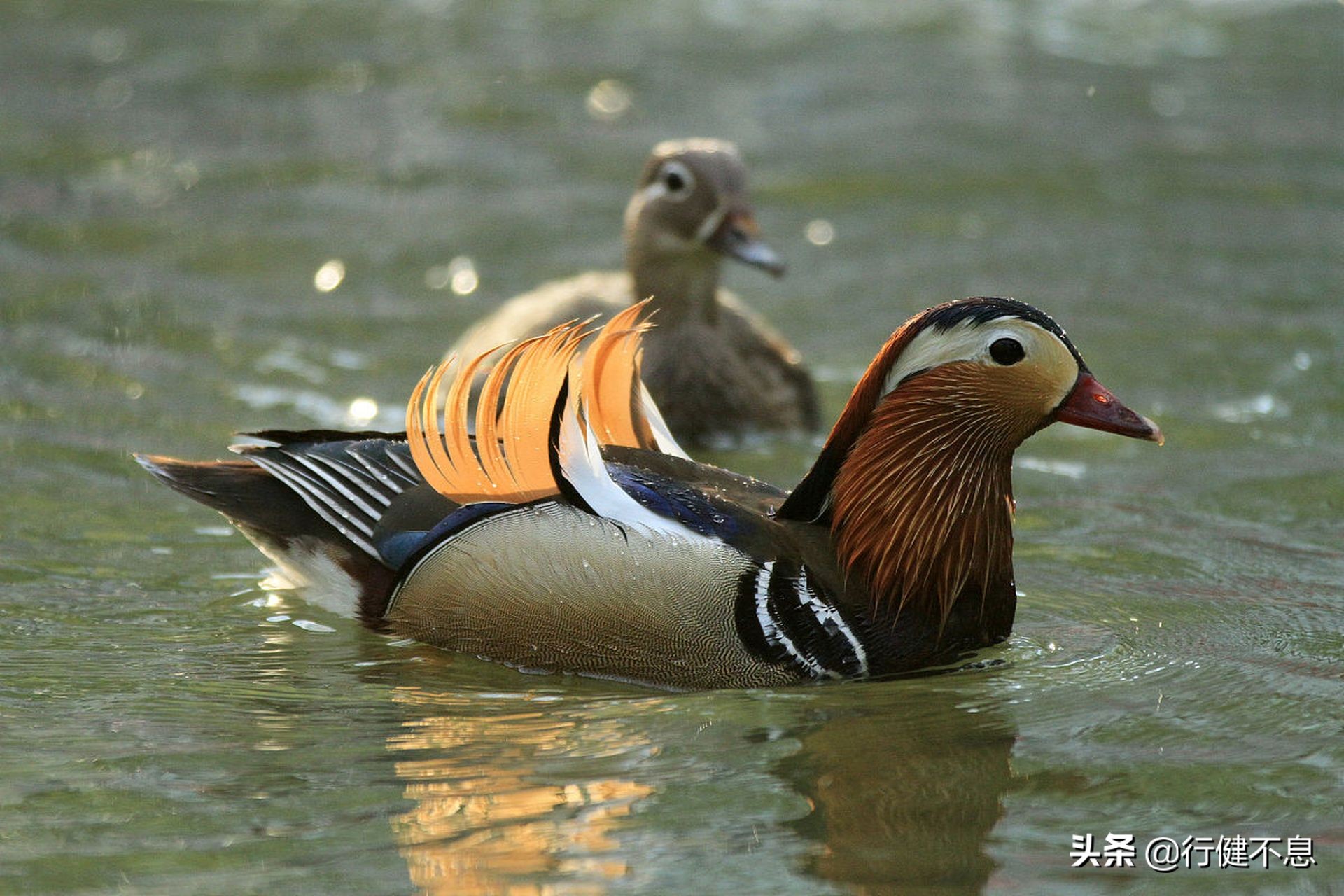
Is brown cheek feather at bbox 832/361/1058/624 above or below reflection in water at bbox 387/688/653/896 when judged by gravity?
above

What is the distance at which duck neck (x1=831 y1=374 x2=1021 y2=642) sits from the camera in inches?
226

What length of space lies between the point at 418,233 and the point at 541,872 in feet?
27.6

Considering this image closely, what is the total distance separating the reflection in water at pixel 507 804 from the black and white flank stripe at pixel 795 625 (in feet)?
1.70

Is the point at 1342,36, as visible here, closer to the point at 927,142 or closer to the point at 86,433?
the point at 927,142

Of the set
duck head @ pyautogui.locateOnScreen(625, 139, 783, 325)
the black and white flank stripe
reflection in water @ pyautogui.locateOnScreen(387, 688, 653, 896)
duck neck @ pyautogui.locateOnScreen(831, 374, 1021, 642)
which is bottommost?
reflection in water @ pyautogui.locateOnScreen(387, 688, 653, 896)

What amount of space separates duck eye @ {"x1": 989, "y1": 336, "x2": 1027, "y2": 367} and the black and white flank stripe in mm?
851

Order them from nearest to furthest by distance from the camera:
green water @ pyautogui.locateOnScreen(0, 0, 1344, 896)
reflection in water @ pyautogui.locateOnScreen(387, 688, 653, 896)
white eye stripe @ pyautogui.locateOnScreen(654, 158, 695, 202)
→ reflection in water @ pyautogui.locateOnScreen(387, 688, 653, 896), green water @ pyautogui.locateOnScreen(0, 0, 1344, 896), white eye stripe @ pyautogui.locateOnScreen(654, 158, 695, 202)

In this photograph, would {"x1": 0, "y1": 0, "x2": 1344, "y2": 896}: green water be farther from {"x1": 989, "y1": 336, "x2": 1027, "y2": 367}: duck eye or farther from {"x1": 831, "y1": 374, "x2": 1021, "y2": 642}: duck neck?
{"x1": 989, "y1": 336, "x2": 1027, "y2": 367}: duck eye

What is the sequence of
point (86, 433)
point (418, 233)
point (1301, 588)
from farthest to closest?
point (418, 233) < point (86, 433) < point (1301, 588)

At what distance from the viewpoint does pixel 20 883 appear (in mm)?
4551

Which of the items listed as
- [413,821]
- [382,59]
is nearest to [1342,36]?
[382,59]

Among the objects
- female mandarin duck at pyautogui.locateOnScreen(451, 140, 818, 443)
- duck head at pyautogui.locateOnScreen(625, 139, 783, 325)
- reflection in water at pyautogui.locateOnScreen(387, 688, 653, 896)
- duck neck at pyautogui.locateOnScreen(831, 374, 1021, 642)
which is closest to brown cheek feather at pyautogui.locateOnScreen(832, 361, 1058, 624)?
duck neck at pyautogui.locateOnScreen(831, 374, 1021, 642)

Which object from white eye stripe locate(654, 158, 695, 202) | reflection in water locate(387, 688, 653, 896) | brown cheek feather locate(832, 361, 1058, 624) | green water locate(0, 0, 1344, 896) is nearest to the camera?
reflection in water locate(387, 688, 653, 896)

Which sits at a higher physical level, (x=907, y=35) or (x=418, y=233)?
(x=907, y=35)
